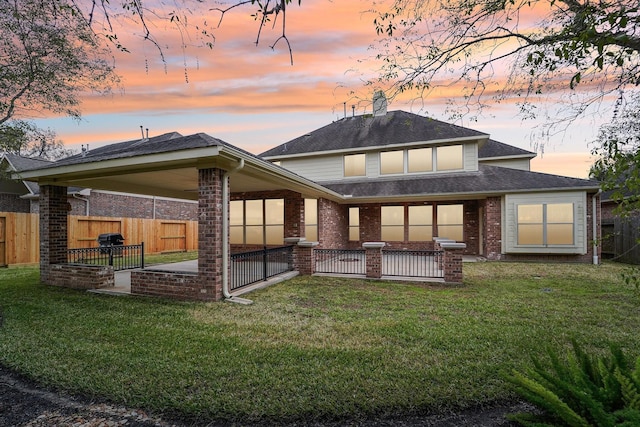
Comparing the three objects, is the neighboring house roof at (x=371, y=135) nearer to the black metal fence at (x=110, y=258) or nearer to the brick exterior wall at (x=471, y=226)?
the brick exterior wall at (x=471, y=226)

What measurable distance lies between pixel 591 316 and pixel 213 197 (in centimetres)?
727

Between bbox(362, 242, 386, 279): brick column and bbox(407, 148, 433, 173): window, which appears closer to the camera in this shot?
bbox(362, 242, 386, 279): brick column

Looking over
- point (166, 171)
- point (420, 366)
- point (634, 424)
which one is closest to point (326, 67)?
point (166, 171)

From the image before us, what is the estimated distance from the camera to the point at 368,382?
3.18 m

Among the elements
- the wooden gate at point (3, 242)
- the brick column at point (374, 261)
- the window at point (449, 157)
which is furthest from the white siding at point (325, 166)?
the wooden gate at point (3, 242)

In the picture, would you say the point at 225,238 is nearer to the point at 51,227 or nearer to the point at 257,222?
the point at 51,227

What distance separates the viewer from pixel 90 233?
1476cm

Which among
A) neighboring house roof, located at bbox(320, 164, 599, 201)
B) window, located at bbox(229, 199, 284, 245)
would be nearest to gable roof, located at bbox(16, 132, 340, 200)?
window, located at bbox(229, 199, 284, 245)

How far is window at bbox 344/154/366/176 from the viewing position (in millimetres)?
17125

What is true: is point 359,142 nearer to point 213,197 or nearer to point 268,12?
point 213,197

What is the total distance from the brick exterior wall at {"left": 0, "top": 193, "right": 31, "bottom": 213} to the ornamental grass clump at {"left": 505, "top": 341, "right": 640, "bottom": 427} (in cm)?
2186

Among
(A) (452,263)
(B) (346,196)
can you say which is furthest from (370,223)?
(A) (452,263)

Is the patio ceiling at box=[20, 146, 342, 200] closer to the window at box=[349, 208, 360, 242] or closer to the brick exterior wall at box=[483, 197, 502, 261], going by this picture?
the window at box=[349, 208, 360, 242]

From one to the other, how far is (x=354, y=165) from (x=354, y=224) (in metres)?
3.30
